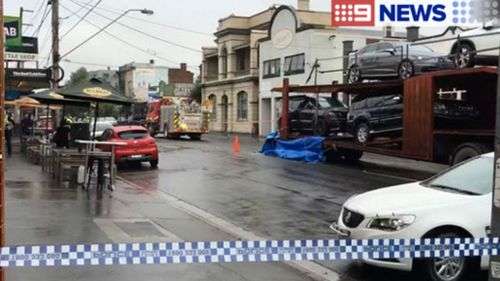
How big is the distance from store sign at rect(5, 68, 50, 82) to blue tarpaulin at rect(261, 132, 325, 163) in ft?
40.6

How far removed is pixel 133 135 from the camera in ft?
70.0

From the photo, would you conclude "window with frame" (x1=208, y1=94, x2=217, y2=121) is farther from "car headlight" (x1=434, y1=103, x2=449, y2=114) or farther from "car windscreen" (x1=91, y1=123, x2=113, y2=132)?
"car headlight" (x1=434, y1=103, x2=449, y2=114)

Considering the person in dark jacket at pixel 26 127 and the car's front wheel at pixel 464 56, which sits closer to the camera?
the car's front wheel at pixel 464 56

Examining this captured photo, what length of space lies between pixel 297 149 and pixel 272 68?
2519 centimetres

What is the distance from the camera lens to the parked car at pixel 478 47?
15.8 meters

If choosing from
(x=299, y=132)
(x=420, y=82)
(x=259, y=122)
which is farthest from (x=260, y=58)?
(x=420, y=82)

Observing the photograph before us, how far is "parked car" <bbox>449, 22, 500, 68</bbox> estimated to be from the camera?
15.8m

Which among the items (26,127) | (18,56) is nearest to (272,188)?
(26,127)

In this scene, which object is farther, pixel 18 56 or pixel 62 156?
pixel 18 56

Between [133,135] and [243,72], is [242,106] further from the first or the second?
[133,135]

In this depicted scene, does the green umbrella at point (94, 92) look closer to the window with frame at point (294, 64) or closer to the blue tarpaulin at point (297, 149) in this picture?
the blue tarpaulin at point (297, 149)

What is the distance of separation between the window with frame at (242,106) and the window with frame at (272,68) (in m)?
4.62

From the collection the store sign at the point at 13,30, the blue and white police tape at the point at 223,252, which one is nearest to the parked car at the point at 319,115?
the store sign at the point at 13,30

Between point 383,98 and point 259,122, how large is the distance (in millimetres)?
28658
